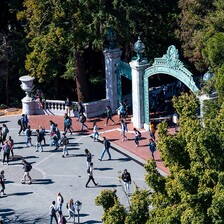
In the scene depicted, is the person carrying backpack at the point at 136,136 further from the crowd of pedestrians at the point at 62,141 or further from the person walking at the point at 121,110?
the person walking at the point at 121,110

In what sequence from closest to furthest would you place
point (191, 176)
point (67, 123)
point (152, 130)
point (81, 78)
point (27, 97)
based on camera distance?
1. point (191, 176)
2. point (152, 130)
3. point (67, 123)
4. point (27, 97)
5. point (81, 78)

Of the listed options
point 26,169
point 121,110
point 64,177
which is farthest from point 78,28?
point 26,169

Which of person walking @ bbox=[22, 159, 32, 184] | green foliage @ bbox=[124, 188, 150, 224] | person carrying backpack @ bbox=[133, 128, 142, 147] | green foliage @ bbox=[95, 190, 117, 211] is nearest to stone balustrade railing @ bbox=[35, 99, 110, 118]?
person carrying backpack @ bbox=[133, 128, 142, 147]

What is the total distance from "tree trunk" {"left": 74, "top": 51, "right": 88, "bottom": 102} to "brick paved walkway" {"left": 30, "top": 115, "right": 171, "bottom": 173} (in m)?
2.24

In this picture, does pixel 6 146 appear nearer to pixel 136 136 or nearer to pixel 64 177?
pixel 64 177

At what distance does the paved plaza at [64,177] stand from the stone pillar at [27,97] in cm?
348

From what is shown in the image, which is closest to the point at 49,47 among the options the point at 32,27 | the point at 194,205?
the point at 32,27

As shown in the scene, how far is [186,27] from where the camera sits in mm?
42469

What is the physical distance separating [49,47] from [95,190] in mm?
12679

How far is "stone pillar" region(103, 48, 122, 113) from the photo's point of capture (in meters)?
42.9

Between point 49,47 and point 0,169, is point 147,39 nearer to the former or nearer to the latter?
point 49,47

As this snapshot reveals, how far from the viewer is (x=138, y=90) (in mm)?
39875

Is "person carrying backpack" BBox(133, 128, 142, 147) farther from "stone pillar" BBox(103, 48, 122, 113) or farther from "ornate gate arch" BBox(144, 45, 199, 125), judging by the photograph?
"stone pillar" BBox(103, 48, 122, 113)

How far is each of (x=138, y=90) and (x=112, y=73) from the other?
397cm
